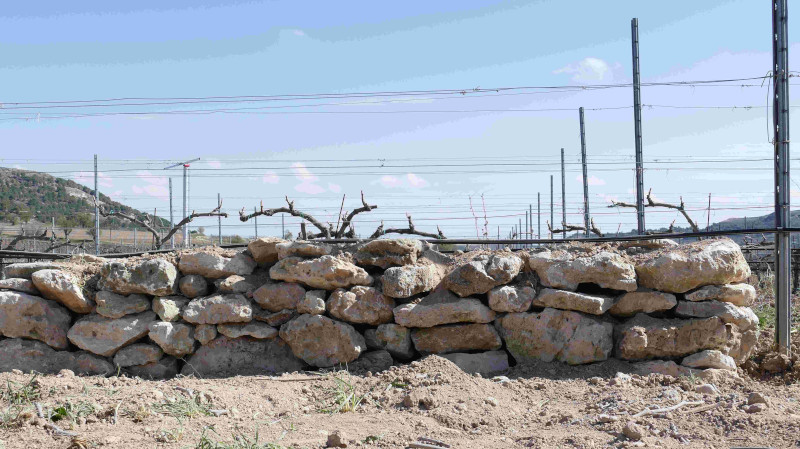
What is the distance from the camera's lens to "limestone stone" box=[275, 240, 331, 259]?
5.59m

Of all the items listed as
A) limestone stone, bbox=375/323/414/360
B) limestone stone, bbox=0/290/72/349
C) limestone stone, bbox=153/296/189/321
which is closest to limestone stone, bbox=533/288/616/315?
limestone stone, bbox=375/323/414/360

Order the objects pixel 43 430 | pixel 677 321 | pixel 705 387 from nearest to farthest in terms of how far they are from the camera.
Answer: pixel 43 430, pixel 705 387, pixel 677 321

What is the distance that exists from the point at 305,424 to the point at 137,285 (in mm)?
2442

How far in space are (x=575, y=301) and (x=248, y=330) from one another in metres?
2.65

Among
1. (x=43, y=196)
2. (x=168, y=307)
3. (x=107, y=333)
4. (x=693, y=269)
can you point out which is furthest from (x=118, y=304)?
(x=43, y=196)

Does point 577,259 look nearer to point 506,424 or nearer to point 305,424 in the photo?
point 506,424

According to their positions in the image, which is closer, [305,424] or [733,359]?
[305,424]

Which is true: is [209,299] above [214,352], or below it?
above

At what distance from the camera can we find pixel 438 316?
522cm

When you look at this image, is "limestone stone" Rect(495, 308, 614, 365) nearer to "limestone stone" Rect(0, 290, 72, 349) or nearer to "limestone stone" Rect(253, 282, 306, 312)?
"limestone stone" Rect(253, 282, 306, 312)

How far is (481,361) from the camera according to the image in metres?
5.22

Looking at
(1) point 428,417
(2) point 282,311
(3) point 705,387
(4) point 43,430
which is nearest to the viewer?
(4) point 43,430

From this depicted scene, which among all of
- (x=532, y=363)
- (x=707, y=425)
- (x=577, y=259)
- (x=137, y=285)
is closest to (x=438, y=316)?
(x=532, y=363)

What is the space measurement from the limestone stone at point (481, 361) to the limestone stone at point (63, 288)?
309 centimetres
